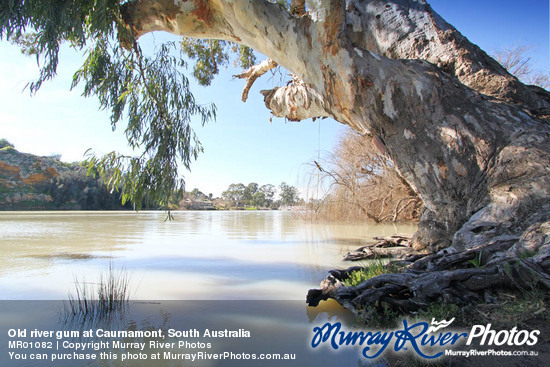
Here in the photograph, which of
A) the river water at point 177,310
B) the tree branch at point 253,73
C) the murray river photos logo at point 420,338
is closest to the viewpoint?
the murray river photos logo at point 420,338

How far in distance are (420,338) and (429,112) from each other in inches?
75.6

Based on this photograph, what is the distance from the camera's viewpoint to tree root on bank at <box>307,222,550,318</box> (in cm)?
146

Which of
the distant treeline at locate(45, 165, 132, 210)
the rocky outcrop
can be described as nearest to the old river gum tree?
the distant treeline at locate(45, 165, 132, 210)

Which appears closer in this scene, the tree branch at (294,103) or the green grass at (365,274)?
the green grass at (365,274)

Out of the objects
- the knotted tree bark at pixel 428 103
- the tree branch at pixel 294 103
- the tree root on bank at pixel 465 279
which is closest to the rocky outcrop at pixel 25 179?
the tree branch at pixel 294 103

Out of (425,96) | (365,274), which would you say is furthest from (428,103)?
(365,274)

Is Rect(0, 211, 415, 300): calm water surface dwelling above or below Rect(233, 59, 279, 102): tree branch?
below

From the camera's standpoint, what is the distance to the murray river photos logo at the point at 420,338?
3.92ft

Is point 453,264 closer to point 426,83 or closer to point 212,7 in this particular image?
point 426,83

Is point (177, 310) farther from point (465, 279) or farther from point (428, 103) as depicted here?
point (428, 103)

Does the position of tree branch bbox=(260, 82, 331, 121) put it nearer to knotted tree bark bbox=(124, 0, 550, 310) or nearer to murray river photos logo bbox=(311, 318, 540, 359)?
knotted tree bark bbox=(124, 0, 550, 310)

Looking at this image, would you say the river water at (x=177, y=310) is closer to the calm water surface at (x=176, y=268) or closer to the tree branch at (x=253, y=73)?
the calm water surface at (x=176, y=268)

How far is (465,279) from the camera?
160cm

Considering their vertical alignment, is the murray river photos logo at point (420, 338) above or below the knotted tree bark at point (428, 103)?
below
